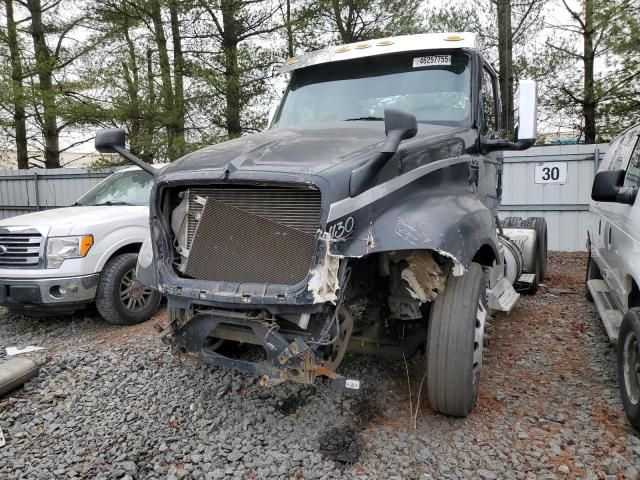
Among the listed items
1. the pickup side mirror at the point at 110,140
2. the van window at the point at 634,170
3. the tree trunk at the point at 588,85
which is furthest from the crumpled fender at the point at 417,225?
the tree trunk at the point at 588,85

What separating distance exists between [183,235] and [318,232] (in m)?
1.09

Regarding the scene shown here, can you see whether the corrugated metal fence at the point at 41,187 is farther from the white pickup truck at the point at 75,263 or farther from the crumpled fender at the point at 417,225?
the crumpled fender at the point at 417,225

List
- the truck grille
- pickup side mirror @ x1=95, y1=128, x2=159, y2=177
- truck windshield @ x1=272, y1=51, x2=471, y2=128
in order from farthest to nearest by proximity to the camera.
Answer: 1. truck windshield @ x1=272, y1=51, x2=471, y2=128
2. pickup side mirror @ x1=95, y1=128, x2=159, y2=177
3. the truck grille

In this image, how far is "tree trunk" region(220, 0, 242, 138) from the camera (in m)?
9.80

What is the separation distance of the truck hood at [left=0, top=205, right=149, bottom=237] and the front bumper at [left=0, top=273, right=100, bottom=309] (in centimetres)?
53

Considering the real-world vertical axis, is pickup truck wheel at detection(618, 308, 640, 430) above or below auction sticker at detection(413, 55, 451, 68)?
below

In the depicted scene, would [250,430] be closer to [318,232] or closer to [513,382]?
[318,232]

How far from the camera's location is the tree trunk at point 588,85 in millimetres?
10633

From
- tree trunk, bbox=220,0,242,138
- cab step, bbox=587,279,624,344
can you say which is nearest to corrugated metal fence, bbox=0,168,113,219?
tree trunk, bbox=220,0,242,138

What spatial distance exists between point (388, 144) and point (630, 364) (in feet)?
7.38

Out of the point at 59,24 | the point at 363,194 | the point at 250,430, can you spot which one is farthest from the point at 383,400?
the point at 59,24

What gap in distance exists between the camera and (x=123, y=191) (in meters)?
6.99

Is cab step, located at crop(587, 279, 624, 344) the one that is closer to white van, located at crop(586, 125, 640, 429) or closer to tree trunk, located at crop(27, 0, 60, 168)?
white van, located at crop(586, 125, 640, 429)

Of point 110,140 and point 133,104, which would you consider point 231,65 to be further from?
point 110,140
